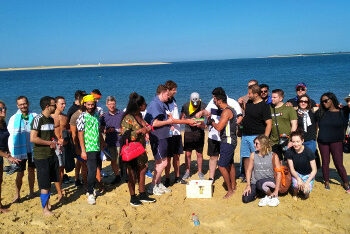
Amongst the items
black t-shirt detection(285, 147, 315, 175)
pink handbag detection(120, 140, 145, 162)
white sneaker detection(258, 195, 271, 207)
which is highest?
pink handbag detection(120, 140, 145, 162)

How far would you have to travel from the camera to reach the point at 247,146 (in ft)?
Result: 18.0

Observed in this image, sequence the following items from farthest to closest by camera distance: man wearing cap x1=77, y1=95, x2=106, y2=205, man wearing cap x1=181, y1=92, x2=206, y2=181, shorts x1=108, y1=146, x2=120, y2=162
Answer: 1. shorts x1=108, y1=146, x2=120, y2=162
2. man wearing cap x1=181, y1=92, x2=206, y2=181
3. man wearing cap x1=77, y1=95, x2=106, y2=205

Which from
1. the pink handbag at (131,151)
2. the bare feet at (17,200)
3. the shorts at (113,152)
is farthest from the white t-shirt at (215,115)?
the bare feet at (17,200)

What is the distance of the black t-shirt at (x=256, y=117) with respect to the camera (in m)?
5.12

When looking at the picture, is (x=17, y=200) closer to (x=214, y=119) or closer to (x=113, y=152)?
(x=113, y=152)

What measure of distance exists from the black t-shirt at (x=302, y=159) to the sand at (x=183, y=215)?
0.51 metres

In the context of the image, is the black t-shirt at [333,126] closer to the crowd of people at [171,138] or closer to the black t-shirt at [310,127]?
the crowd of people at [171,138]

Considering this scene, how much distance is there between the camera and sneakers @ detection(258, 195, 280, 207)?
15.8ft

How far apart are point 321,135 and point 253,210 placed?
6.85 ft

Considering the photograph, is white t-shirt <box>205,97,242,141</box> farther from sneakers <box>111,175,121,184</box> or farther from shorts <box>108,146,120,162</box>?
sneakers <box>111,175,121,184</box>

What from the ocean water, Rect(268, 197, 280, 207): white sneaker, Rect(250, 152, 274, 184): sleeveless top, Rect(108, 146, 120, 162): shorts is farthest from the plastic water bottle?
the ocean water

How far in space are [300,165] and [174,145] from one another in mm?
2413

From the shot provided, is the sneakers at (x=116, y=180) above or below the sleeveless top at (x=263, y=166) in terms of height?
below

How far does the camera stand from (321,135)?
18.2ft
